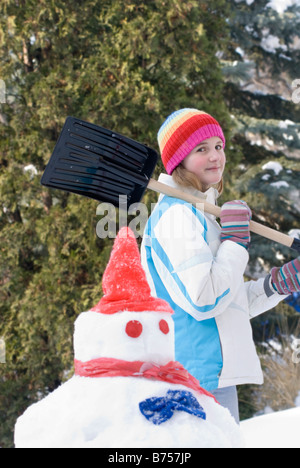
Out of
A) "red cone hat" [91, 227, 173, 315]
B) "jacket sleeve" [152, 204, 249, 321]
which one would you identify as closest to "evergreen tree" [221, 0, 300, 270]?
"jacket sleeve" [152, 204, 249, 321]

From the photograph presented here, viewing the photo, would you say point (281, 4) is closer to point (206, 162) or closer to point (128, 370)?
point (206, 162)

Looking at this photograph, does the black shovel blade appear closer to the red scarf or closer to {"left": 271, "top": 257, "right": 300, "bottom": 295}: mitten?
{"left": 271, "top": 257, "right": 300, "bottom": 295}: mitten

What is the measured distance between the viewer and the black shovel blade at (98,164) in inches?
73.9

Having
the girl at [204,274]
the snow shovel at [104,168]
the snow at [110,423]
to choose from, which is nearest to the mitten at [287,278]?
the girl at [204,274]

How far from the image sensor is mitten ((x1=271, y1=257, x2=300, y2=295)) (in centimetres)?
201

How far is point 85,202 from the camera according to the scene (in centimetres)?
425

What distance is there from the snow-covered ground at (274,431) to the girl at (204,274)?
108 centimetres

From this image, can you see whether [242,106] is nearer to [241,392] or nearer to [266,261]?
[266,261]

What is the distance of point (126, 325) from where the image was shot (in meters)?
1.31

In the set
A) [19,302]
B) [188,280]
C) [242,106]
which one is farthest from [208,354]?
[242,106]

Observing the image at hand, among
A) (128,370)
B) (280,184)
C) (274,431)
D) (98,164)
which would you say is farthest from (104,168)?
(280,184)

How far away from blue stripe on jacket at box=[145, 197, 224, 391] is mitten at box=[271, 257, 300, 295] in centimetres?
37

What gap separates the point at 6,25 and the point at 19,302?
2.28 meters

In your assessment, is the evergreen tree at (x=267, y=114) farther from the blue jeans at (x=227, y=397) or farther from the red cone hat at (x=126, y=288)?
the red cone hat at (x=126, y=288)
